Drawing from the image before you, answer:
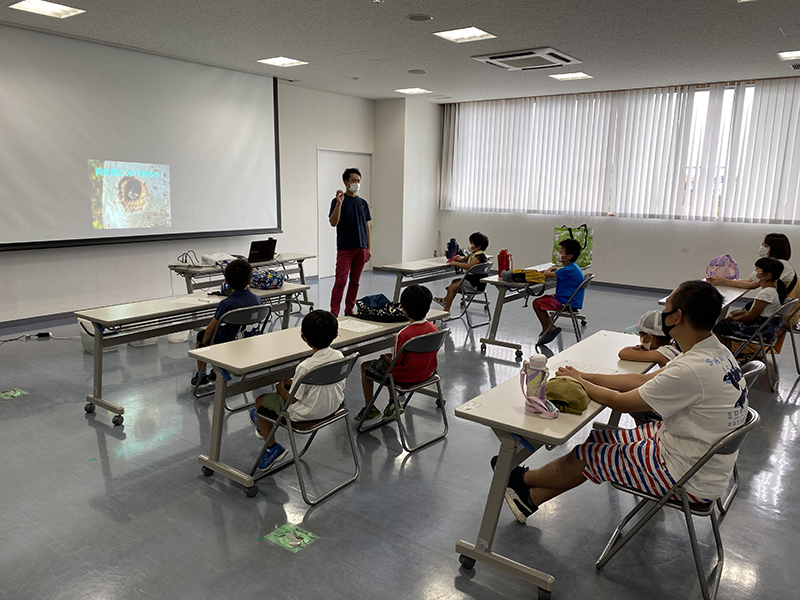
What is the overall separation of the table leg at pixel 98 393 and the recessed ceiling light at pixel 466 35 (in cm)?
406

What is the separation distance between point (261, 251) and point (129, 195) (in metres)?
1.79

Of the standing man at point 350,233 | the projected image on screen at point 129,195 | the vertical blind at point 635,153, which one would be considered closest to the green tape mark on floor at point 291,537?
the standing man at point 350,233

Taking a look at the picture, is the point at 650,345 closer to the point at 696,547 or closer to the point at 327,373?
the point at 696,547

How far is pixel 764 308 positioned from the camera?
4477 millimetres

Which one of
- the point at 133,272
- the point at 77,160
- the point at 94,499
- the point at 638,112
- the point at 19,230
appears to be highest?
the point at 638,112

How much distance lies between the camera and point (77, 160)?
6172mm

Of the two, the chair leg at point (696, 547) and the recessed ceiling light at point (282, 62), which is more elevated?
the recessed ceiling light at point (282, 62)

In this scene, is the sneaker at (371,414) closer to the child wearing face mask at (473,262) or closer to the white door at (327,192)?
the child wearing face mask at (473,262)

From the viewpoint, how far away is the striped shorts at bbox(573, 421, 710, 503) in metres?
2.10

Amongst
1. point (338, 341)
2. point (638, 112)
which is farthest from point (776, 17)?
point (338, 341)

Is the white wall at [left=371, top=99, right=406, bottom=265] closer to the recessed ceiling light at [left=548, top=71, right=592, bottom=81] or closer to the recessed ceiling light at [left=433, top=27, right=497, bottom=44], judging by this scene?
the recessed ceiling light at [left=548, top=71, right=592, bottom=81]

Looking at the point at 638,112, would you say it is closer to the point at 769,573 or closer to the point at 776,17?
the point at 776,17

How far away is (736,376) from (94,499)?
284cm

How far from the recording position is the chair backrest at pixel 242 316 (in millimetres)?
3627
